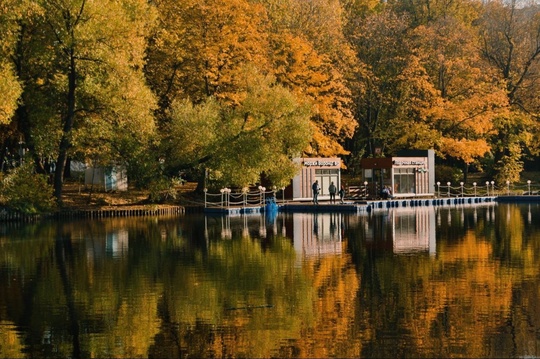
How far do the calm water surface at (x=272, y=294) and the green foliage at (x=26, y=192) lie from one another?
460 inches

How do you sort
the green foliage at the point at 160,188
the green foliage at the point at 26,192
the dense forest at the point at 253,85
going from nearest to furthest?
the green foliage at the point at 26,192 < the dense forest at the point at 253,85 < the green foliage at the point at 160,188

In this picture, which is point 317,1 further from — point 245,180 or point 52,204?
point 52,204

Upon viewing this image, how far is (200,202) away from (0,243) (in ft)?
83.3

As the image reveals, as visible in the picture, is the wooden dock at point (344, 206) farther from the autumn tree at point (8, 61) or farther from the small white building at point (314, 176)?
the autumn tree at point (8, 61)

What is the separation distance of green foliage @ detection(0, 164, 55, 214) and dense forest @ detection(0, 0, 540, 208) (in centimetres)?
18

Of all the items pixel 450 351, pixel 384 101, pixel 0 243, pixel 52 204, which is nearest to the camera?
pixel 450 351

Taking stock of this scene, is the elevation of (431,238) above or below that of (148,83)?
below

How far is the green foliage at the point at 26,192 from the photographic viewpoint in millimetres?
49906

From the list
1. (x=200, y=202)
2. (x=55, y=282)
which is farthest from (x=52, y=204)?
(x=55, y=282)

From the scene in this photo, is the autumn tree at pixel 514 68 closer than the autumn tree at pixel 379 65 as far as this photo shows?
No

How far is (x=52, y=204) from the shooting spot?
51438mm

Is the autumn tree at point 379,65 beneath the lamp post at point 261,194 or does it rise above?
above

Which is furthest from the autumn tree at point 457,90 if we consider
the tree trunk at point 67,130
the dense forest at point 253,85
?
the tree trunk at point 67,130

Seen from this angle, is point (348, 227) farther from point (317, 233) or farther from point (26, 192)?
point (26, 192)
